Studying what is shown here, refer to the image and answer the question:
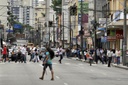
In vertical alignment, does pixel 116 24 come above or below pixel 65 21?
below

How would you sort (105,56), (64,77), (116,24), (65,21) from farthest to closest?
(65,21)
(116,24)
(105,56)
(64,77)

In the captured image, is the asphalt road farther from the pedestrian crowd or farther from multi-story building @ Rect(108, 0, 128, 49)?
multi-story building @ Rect(108, 0, 128, 49)

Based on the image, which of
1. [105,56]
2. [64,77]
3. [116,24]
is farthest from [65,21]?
[64,77]

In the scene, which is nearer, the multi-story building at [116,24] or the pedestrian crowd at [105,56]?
the pedestrian crowd at [105,56]

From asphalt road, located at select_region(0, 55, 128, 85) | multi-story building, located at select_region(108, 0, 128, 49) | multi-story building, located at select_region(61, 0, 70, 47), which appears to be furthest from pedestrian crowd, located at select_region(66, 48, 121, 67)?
multi-story building, located at select_region(61, 0, 70, 47)

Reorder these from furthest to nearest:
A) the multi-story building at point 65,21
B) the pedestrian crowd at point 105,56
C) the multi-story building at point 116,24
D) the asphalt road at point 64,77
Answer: the multi-story building at point 65,21 < the multi-story building at point 116,24 < the pedestrian crowd at point 105,56 < the asphalt road at point 64,77

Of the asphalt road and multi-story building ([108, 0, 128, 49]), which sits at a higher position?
multi-story building ([108, 0, 128, 49])

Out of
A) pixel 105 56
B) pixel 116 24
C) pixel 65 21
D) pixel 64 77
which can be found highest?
pixel 65 21

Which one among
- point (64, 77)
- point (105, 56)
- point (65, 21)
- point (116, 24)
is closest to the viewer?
point (64, 77)

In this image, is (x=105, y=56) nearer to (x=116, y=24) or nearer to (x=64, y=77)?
(x=116, y=24)

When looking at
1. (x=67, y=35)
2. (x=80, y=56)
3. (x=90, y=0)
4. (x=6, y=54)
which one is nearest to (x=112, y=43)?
(x=80, y=56)

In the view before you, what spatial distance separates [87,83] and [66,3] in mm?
114018

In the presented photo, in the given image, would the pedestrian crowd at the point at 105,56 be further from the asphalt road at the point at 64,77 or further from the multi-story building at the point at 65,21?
the multi-story building at the point at 65,21

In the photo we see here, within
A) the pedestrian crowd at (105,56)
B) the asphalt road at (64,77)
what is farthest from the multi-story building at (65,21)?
the asphalt road at (64,77)
